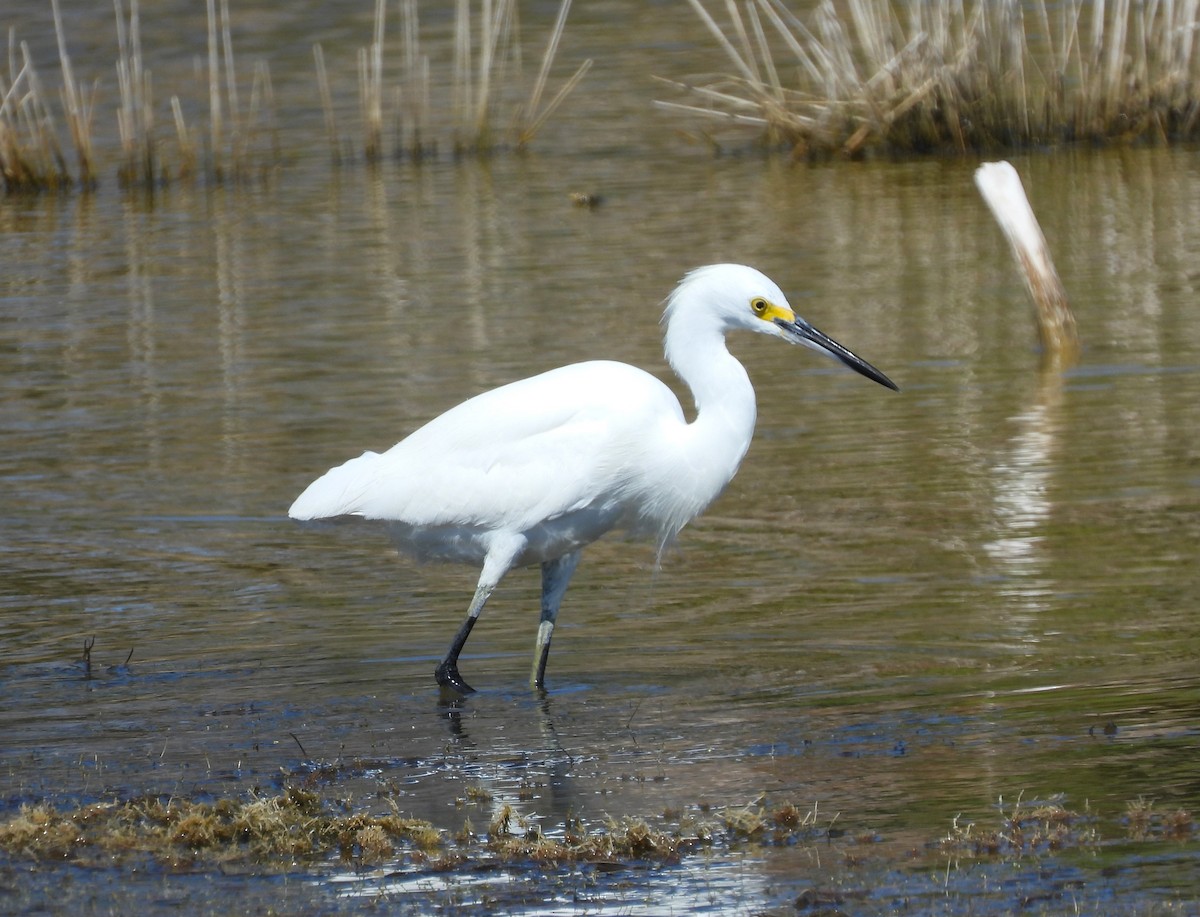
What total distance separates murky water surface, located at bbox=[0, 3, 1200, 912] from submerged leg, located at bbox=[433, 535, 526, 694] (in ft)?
0.50

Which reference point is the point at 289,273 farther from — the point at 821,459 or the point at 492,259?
the point at 821,459

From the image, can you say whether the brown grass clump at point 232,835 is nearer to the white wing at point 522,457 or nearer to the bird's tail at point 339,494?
the white wing at point 522,457

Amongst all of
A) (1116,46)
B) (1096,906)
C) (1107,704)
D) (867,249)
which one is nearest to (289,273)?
(867,249)

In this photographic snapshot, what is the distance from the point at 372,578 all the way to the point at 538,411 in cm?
187

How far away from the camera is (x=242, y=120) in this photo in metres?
23.5

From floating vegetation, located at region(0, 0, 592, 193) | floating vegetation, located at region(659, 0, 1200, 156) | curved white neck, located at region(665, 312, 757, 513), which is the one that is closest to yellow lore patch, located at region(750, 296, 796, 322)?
curved white neck, located at region(665, 312, 757, 513)

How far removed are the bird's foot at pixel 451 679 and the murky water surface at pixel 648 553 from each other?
12 centimetres

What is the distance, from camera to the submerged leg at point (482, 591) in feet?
21.6

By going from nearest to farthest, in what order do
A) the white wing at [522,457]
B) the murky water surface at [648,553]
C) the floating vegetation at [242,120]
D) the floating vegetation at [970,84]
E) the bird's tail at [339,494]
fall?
the murky water surface at [648,553] → the white wing at [522,457] → the bird's tail at [339,494] → the floating vegetation at [970,84] → the floating vegetation at [242,120]

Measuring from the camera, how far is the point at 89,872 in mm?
4805

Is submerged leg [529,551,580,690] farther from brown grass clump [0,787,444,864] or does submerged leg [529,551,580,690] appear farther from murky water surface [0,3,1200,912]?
brown grass clump [0,787,444,864]

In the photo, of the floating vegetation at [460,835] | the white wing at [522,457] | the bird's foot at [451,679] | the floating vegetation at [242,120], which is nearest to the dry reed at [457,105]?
the floating vegetation at [242,120]

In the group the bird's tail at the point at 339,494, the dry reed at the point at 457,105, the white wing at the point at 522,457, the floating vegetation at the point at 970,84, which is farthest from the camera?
the dry reed at the point at 457,105

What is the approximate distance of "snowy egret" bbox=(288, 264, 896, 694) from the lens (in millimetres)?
6527
